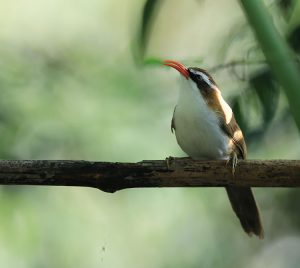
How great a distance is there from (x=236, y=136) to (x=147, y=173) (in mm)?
756

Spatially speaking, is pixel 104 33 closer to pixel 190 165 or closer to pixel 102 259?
pixel 102 259

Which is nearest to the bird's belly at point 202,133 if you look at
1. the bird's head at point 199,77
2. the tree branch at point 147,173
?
the bird's head at point 199,77

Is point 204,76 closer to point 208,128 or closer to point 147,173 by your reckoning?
point 208,128

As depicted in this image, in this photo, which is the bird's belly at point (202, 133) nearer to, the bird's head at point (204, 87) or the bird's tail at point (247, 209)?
the bird's head at point (204, 87)

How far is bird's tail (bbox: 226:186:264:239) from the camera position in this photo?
2928mm

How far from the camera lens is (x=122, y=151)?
4238mm

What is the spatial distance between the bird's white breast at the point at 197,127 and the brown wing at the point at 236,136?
0.02 m

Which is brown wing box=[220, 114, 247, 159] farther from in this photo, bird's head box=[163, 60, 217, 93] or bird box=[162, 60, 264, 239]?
bird's head box=[163, 60, 217, 93]

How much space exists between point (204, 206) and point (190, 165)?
2.83 meters

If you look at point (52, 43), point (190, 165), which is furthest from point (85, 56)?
point (190, 165)

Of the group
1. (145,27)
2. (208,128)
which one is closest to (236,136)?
(208,128)

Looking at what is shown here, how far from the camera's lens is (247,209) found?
2959 mm

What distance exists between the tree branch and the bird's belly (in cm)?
48

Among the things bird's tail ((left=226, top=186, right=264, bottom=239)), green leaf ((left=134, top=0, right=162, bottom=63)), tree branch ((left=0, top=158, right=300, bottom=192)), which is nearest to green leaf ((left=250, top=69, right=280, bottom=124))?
tree branch ((left=0, top=158, right=300, bottom=192))
